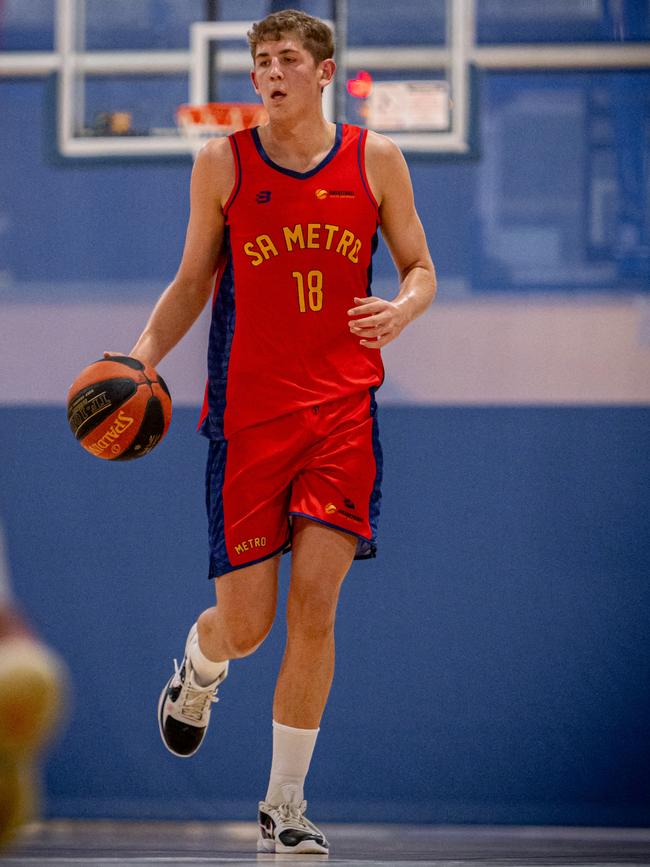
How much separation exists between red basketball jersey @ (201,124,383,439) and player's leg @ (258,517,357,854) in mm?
386

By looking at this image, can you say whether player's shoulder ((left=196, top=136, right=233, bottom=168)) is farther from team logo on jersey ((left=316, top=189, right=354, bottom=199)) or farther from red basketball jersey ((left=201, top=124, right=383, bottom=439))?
team logo on jersey ((left=316, top=189, right=354, bottom=199))

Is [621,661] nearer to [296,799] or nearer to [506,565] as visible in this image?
[506,565]

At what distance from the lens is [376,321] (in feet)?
9.86

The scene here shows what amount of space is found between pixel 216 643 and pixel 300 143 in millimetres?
1455

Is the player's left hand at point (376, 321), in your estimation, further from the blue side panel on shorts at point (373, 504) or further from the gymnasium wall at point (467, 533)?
the gymnasium wall at point (467, 533)

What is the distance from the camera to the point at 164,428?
10.4 ft

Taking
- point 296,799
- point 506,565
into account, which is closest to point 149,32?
point 506,565

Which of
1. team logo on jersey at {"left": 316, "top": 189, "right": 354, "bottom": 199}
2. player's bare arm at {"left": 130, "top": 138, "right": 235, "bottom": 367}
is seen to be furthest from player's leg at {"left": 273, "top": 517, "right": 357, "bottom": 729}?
team logo on jersey at {"left": 316, "top": 189, "right": 354, "bottom": 199}

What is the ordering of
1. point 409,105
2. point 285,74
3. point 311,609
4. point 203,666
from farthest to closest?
point 409,105, point 203,666, point 285,74, point 311,609

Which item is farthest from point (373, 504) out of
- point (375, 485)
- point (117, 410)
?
point (117, 410)

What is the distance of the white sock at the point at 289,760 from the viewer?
315cm

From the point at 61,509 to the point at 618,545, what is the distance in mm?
2185

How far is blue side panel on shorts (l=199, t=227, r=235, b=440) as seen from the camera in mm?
3340

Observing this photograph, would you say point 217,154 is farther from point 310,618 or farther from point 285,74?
point 310,618
